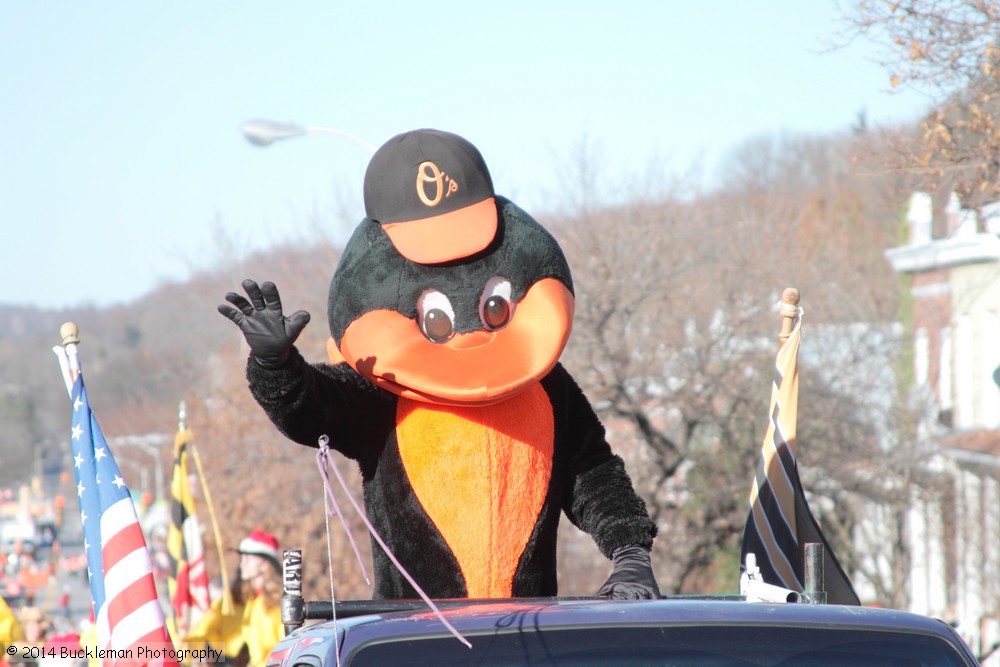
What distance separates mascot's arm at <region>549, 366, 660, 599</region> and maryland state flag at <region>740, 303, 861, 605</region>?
47.6 inches

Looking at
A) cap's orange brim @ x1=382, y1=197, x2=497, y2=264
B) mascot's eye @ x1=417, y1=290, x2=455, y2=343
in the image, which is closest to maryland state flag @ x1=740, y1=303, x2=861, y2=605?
cap's orange brim @ x1=382, y1=197, x2=497, y2=264

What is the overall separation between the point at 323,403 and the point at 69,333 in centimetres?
166

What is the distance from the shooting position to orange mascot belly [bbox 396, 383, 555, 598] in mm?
4230

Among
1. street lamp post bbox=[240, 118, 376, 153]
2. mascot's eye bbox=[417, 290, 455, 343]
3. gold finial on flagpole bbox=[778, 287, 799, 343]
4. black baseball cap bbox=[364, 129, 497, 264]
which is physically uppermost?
street lamp post bbox=[240, 118, 376, 153]

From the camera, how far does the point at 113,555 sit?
508 centimetres

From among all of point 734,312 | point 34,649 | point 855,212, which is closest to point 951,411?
point 734,312

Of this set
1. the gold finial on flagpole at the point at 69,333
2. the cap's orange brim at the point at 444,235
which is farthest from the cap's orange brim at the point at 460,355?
the gold finial on flagpole at the point at 69,333

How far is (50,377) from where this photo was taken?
7869 cm

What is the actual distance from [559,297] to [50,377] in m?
78.8

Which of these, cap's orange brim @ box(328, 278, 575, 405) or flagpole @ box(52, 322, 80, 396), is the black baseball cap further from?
flagpole @ box(52, 322, 80, 396)

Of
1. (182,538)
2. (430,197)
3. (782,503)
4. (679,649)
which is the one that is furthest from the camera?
(182,538)

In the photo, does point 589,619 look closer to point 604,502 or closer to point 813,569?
point 813,569

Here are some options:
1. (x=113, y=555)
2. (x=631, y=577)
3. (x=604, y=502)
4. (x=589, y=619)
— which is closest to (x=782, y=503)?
(x=604, y=502)

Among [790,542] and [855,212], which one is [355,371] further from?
[855,212]
